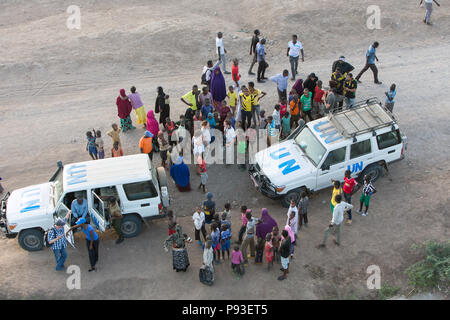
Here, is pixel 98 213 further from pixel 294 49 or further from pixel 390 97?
pixel 294 49

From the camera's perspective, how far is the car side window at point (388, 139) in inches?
500

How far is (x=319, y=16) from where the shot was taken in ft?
75.3

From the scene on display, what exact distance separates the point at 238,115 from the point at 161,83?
523cm

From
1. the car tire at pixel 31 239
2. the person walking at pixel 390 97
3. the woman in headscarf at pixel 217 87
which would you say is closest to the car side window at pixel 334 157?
the person walking at pixel 390 97

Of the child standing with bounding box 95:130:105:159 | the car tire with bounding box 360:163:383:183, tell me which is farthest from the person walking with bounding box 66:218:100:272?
the car tire with bounding box 360:163:383:183

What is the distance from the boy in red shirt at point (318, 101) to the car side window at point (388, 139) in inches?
120

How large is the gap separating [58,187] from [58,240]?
1628 mm

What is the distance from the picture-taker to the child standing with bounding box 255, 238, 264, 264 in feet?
34.6

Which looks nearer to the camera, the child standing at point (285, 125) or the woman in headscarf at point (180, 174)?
the woman in headscarf at point (180, 174)

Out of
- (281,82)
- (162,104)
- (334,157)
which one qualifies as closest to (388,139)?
(334,157)

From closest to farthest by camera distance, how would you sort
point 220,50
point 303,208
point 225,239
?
point 225,239 → point 303,208 → point 220,50

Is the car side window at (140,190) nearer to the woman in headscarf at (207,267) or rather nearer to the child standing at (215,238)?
the child standing at (215,238)

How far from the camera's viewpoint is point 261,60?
18.0m

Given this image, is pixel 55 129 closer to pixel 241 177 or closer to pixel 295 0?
pixel 241 177
